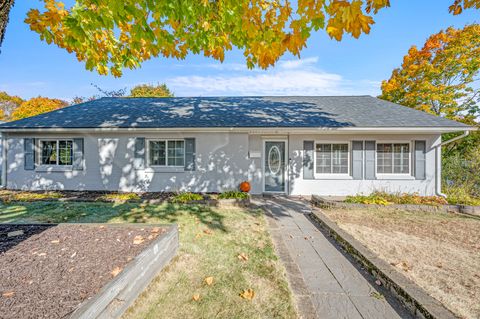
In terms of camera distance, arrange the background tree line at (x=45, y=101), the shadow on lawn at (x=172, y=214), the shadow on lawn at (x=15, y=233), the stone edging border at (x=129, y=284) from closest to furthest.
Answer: the stone edging border at (x=129, y=284) < the shadow on lawn at (x=15, y=233) < the shadow on lawn at (x=172, y=214) < the background tree line at (x=45, y=101)

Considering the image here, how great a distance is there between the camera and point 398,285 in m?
2.90

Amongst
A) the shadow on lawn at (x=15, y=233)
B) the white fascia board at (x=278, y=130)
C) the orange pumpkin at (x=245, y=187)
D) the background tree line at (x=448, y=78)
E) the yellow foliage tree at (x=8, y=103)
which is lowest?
the shadow on lawn at (x=15, y=233)

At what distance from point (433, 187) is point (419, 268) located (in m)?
7.25

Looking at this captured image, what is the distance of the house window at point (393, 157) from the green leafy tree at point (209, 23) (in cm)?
587

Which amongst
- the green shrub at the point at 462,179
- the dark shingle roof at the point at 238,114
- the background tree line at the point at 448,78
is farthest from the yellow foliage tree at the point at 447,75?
the green shrub at the point at 462,179

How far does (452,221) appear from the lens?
19.8 ft

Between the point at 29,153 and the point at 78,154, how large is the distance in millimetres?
2080

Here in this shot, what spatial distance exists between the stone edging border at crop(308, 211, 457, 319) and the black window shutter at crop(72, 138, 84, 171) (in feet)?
33.2

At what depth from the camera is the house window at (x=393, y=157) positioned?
9.12 m

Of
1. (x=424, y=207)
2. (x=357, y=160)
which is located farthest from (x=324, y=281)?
(x=357, y=160)

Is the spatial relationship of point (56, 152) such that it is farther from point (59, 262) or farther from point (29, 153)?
point (59, 262)

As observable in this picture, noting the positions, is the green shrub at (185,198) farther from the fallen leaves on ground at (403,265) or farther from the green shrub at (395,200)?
the fallen leaves on ground at (403,265)

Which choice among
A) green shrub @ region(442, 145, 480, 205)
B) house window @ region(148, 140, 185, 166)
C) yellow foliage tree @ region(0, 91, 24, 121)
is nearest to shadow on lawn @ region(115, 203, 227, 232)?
house window @ region(148, 140, 185, 166)

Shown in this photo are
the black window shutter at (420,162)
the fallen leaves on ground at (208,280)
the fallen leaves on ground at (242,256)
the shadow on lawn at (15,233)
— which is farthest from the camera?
the black window shutter at (420,162)
